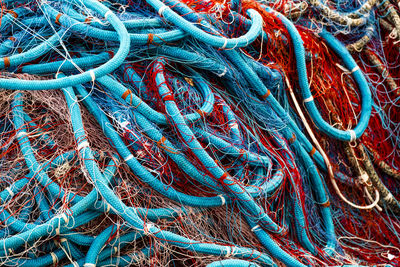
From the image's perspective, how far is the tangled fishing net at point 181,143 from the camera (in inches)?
82.0

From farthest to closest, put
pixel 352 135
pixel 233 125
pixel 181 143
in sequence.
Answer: pixel 352 135
pixel 233 125
pixel 181 143

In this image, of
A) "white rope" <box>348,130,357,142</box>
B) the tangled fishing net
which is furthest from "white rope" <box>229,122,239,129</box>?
"white rope" <box>348,130,357,142</box>

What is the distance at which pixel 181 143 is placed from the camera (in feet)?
7.37

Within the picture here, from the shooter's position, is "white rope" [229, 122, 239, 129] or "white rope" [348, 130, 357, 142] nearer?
"white rope" [229, 122, 239, 129]

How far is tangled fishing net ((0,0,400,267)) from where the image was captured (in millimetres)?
2084

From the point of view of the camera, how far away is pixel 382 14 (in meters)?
3.39

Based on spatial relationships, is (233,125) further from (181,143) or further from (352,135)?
(352,135)

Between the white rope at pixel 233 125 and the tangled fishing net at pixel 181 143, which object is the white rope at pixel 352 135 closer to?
the tangled fishing net at pixel 181 143

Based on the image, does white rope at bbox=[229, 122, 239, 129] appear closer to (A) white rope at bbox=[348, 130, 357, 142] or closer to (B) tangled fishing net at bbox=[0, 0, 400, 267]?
(B) tangled fishing net at bbox=[0, 0, 400, 267]

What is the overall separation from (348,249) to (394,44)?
1640mm

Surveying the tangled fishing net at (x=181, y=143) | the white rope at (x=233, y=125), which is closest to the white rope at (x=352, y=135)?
the tangled fishing net at (x=181, y=143)

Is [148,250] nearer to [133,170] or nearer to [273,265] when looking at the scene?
[133,170]

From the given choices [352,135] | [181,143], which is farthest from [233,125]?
[352,135]

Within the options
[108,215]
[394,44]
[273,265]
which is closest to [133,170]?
[108,215]
